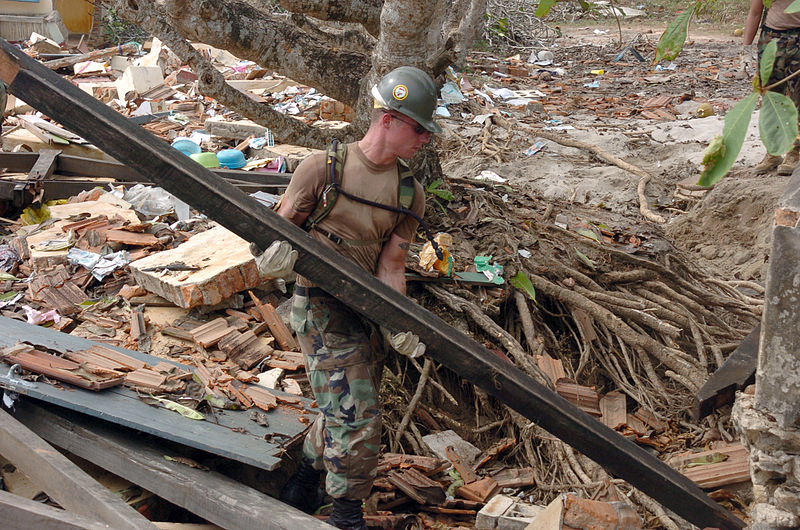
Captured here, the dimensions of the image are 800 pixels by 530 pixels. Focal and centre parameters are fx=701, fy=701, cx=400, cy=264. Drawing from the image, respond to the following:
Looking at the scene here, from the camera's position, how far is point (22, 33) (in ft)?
52.4

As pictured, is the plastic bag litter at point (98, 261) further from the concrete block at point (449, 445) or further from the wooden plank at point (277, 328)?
the concrete block at point (449, 445)

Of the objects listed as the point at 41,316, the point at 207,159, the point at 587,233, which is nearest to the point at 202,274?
the point at 41,316

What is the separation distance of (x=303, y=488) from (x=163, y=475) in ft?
2.58

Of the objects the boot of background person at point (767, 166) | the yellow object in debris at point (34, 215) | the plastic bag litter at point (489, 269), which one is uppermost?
the boot of background person at point (767, 166)

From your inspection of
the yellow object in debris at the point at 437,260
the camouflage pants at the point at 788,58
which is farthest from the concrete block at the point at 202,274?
the camouflage pants at the point at 788,58

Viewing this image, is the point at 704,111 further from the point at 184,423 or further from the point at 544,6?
the point at 184,423

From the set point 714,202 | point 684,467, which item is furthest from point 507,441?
point 714,202

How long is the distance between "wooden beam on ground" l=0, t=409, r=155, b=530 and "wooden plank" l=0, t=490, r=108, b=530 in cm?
9

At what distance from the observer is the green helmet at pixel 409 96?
3186mm

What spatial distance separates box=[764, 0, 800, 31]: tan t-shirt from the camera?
22.1 ft

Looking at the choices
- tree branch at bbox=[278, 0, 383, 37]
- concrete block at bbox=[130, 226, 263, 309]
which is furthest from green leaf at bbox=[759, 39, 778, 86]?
tree branch at bbox=[278, 0, 383, 37]

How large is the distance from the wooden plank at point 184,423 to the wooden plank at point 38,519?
0.62m

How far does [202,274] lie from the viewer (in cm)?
496

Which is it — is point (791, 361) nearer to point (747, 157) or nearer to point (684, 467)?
point (684, 467)
